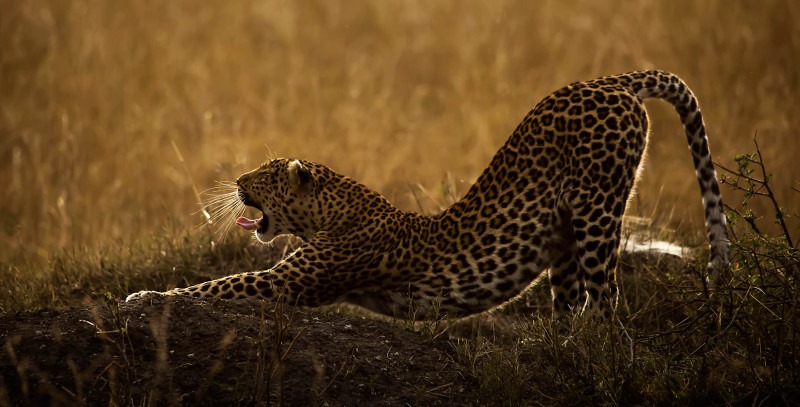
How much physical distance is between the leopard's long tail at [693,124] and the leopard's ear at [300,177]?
2.15 meters

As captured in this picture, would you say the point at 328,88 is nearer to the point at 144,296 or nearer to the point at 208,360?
the point at 144,296

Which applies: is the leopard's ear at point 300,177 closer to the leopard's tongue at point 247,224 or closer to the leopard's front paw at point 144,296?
the leopard's tongue at point 247,224

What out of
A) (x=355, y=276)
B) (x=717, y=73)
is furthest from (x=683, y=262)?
(x=717, y=73)

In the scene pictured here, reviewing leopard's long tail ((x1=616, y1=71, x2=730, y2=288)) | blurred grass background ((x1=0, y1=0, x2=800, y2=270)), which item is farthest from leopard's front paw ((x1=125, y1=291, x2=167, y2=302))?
blurred grass background ((x1=0, y1=0, x2=800, y2=270))

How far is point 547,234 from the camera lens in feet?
25.7

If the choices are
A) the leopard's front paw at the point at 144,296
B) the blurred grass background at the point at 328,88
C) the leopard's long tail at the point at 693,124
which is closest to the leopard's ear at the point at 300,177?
the leopard's front paw at the point at 144,296

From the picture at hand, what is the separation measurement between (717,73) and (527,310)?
7.30 m

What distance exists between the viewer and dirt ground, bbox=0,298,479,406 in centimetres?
604

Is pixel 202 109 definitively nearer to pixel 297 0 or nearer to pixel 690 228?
pixel 297 0

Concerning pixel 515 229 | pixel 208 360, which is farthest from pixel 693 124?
pixel 208 360

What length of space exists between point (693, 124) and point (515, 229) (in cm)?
139

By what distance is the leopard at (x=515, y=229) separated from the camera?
7.70 m

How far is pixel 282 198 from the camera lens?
8281 millimetres

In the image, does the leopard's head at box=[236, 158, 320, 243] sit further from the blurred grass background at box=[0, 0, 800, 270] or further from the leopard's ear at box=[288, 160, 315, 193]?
the blurred grass background at box=[0, 0, 800, 270]
